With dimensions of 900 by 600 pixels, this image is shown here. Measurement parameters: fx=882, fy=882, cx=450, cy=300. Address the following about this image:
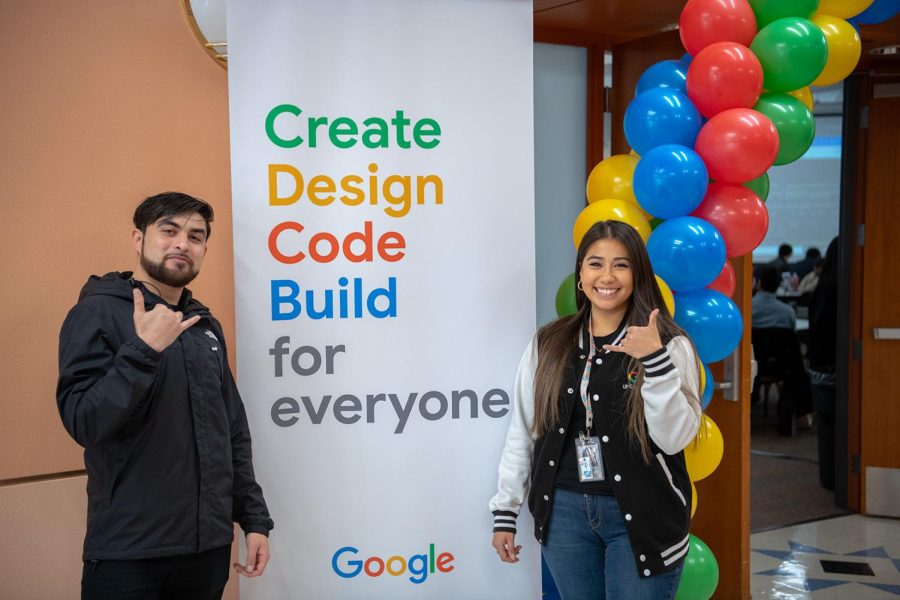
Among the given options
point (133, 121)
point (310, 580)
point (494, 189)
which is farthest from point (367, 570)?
point (133, 121)

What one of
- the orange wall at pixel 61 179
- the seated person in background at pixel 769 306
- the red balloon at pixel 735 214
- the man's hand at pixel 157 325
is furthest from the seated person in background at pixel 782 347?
the man's hand at pixel 157 325

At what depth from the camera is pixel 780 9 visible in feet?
8.79

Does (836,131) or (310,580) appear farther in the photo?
(836,131)

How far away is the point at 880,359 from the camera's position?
16.4 ft

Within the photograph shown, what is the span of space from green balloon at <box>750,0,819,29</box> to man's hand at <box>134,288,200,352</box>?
198 cm

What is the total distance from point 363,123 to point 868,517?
410 cm

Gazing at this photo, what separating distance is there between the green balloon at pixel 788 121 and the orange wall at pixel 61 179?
1.75 m

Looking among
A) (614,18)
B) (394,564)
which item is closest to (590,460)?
(394,564)

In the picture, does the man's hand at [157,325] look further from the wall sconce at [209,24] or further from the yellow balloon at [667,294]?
the yellow balloon at [667,294]

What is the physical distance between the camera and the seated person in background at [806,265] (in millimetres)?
8953

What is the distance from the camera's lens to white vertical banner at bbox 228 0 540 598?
7.95 feet

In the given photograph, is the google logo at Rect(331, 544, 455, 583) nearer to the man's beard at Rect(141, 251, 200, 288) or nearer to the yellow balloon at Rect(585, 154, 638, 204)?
the man's beard at Rect(141, 251, 200, 288)

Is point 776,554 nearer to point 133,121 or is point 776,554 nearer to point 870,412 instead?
point 870,412

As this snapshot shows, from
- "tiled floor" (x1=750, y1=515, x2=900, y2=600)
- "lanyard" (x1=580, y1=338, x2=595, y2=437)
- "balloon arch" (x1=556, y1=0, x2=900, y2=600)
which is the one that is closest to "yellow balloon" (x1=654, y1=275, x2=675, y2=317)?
"balloon arch" (x1=556, y1=0, x2=900, y2=600)
